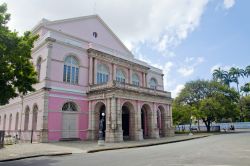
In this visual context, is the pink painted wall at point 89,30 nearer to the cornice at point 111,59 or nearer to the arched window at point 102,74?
the cornice at point 111,59

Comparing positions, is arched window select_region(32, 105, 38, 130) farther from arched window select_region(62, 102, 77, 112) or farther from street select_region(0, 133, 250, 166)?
street select_region(0, 133, 250, 166)

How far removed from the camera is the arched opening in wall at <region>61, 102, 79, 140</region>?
2362 centimetres

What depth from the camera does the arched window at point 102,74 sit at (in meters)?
28.1

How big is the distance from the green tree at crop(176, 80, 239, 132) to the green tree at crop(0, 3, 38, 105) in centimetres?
3346

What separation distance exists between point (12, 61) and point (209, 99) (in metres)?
35.4

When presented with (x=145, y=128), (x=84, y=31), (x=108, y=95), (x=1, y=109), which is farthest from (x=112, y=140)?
(x=1, y=109)

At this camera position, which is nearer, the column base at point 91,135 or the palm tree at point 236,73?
the column base at point 91,135

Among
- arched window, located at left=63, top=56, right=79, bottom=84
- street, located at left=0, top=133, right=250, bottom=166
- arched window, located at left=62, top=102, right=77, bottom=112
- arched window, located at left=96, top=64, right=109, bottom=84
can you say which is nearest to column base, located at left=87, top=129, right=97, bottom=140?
arched window, located at left=62, top=102, right=77, bottom=112

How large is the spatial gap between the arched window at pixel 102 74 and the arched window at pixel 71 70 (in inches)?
119

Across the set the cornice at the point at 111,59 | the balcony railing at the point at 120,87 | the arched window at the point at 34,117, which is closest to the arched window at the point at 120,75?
the cornice at the point at 111,59

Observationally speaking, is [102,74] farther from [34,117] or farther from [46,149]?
[46,149]

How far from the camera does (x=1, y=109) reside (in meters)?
35.5

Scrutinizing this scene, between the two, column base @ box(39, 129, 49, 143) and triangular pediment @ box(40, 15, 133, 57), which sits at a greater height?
triangular pediment @ box(40, 15, 133, 57)

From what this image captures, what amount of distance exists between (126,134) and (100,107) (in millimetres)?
5722
